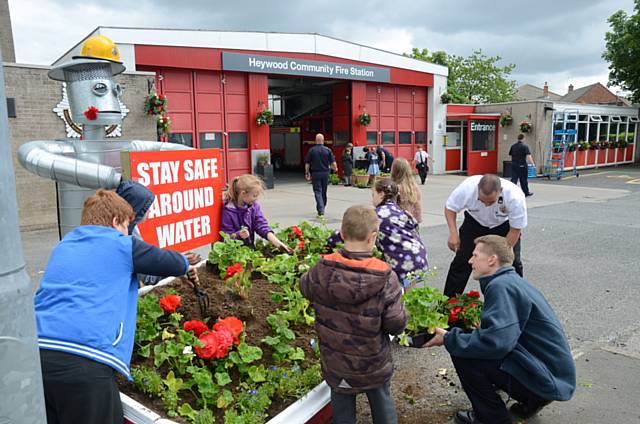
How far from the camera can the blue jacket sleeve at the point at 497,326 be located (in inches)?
115

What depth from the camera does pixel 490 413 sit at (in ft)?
10.2

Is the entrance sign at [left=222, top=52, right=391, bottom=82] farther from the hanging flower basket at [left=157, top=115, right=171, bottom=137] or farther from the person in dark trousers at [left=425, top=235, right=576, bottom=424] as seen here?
the person in dark trousers at [left=425, top=235, right=576, bottom=424]

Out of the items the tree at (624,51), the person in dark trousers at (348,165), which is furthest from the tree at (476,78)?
the person in dark trousers at (348,165)

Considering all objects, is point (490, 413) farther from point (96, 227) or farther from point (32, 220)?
point (32, 220)

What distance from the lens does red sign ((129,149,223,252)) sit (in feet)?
13.6

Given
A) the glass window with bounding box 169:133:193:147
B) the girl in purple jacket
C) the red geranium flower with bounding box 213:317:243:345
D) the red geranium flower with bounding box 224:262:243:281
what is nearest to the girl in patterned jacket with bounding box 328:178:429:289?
the girl in purple jacket

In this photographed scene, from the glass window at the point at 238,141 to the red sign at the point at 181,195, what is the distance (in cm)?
1363

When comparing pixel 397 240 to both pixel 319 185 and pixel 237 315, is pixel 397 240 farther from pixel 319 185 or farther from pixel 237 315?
pixel 319 185

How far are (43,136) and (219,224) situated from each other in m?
7.83

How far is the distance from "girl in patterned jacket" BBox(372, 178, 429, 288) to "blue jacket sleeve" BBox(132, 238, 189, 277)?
229 cm

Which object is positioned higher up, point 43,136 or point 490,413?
point 43,136

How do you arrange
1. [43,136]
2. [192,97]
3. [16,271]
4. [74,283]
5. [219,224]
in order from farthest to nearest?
[192,97]
[43,136]
[219,224]
[74,283]
[16,271]

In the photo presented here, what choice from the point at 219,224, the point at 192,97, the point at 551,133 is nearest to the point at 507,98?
the point at 551,133

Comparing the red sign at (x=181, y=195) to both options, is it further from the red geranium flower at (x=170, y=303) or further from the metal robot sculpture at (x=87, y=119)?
the red geranium flower at (x=170, y=303)
